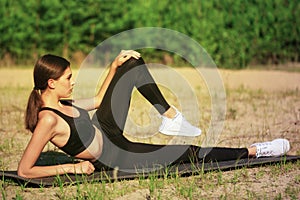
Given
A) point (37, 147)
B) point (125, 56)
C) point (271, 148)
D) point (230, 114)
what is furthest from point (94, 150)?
point (230, 114)

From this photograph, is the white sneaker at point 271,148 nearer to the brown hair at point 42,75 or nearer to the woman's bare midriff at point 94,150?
the woman's bare midriff at point 94,150

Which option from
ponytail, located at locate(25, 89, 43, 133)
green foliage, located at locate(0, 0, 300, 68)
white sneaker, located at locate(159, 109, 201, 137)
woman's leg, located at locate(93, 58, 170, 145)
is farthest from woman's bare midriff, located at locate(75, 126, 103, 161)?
green foliage, located at locate(0, 0, 300, 68)

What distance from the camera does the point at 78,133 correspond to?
431cm

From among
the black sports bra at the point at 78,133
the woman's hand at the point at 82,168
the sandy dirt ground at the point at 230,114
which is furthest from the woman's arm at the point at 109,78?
the sandy dirt ground at the point at 230,114

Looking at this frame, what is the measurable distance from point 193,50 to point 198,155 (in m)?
9.27

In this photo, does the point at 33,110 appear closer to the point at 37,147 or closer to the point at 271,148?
the point at 37,147

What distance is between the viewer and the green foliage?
1370 cm

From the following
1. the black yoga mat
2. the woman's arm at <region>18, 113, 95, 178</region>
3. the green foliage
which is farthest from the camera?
the green foliage

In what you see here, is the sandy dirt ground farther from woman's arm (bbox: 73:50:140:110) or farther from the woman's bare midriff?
woman's arm (bbox: 73:50:140:110)

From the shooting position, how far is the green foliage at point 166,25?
13703 millimetres

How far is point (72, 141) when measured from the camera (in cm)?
434

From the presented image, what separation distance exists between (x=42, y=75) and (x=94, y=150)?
71 centimetres

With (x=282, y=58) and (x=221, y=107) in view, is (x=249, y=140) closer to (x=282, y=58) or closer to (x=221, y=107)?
(x=221, y=107)

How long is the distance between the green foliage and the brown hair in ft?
31.2
